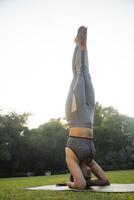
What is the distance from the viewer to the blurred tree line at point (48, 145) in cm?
4544

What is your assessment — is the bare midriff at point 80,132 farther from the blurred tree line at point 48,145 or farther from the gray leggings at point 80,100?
the blurred tree line at point 48,145

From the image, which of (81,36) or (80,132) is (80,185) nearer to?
(80,132)

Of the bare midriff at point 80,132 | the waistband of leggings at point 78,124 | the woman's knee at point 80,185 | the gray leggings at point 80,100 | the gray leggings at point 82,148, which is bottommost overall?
the woman's knee at point 80,185

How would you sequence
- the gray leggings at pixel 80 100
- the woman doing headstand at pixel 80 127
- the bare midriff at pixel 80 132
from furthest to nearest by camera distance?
the gray leggings at pixel 80 100, the bare midriff at pixel 80 132, the woman doing headstand at pixel 80 127

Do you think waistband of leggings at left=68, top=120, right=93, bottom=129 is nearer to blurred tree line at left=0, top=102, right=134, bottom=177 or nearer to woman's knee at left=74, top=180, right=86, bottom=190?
woman's knee at left=74, top=180, right=86, bottom=190

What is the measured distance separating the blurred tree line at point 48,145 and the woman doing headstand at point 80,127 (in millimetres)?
32459

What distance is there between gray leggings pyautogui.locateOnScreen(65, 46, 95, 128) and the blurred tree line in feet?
106

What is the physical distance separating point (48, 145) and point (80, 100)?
118ft

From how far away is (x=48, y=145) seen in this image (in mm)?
46938

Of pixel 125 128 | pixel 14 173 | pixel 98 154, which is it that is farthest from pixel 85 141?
pixel 125 128

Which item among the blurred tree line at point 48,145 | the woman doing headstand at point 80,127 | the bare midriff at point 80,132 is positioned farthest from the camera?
the blurred tree line at point 48,145

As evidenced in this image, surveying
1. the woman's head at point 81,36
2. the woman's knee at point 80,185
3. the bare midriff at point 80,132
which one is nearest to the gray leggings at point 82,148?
the bare midriff at point 80,132

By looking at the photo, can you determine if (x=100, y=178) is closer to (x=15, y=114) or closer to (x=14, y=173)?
(x=14, y=173)

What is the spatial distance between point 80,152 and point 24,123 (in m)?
40.3
